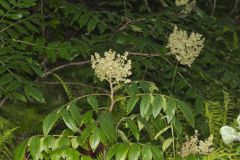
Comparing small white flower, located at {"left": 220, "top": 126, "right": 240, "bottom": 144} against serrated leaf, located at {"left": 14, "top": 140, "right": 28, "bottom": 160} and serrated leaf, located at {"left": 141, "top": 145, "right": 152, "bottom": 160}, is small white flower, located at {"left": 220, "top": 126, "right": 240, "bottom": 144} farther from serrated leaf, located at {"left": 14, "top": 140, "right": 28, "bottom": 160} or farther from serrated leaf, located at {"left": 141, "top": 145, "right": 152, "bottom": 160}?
serrated leaf, located at {"left": 14, "top": 140, "right": 28, "bottom": 160}

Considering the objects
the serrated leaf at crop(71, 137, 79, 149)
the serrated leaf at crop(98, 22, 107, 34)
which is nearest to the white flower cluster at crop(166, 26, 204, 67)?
the serrated leaf at crop(98, 22, 107, 34)

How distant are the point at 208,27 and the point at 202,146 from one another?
1773 millimetres

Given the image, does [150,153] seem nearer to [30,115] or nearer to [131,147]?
[131,147]

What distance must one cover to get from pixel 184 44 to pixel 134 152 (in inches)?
51.0

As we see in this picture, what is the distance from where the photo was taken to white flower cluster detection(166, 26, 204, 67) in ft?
10.5

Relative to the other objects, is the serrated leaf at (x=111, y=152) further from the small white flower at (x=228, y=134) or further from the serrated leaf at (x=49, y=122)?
the small white flower at (x=228, y=134)

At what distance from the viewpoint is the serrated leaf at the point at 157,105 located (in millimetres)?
2271

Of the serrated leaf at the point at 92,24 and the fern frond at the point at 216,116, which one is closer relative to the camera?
the fern frond at the point at 216,116

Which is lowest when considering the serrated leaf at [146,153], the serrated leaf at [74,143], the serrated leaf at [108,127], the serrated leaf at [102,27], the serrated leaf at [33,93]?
the serrated leaf at [146,153]

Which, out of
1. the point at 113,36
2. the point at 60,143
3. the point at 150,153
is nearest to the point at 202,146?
the point at 150,153

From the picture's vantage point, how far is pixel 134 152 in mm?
2125

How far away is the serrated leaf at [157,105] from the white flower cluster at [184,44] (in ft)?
3.16

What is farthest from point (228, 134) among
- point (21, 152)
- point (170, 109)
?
point (21, 152)

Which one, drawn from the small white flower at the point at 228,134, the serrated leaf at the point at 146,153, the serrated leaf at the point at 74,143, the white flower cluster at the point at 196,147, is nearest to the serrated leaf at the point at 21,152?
the serrated leaf at the point at 74,143
